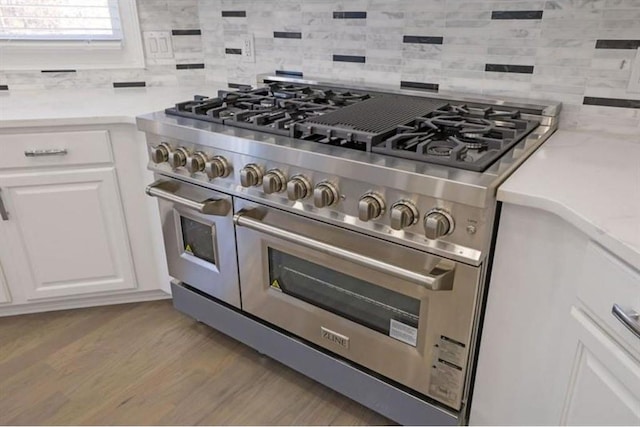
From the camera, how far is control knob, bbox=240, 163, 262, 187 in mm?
1318

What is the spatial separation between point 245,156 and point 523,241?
2.50ft

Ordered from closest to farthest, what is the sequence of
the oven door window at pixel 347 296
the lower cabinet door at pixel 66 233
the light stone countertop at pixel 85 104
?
the oven door window at pixel 347 296 < the light stone countertop at pixel 85 104 < the lower cabinet door at pixel 66 233

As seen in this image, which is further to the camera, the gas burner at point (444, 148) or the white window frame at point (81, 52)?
the white window frame at point (81, 52)

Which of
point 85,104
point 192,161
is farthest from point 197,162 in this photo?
point 85,104

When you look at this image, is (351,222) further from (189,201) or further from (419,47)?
(419,47)

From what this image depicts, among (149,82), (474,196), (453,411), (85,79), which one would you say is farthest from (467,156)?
(85,79)

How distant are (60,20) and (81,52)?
0.50ft

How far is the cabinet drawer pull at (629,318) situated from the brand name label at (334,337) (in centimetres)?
72

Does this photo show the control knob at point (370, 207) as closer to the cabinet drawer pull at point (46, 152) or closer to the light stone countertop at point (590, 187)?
the light stone countertop at point (590, 187)

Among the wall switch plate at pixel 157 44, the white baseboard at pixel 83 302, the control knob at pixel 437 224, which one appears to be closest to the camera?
the control knob at pixel 437 224

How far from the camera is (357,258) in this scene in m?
1.18

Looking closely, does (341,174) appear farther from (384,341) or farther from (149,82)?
(149,82)

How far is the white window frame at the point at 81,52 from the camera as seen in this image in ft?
6.79

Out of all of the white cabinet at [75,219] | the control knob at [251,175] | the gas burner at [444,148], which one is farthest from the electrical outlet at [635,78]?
the white cabinet at [75,219]
